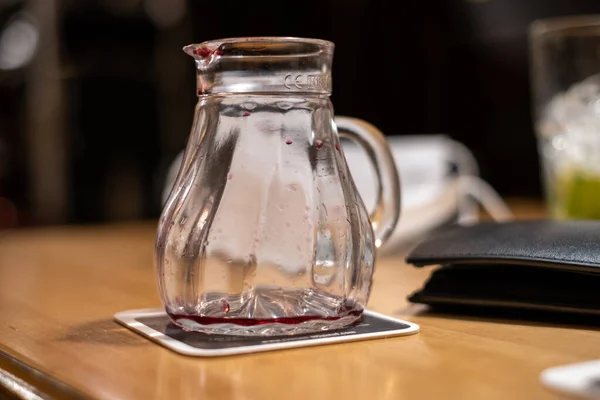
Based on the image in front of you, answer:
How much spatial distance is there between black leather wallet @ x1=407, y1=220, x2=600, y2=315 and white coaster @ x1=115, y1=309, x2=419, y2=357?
6cm

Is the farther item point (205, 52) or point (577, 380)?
point (205, 52)

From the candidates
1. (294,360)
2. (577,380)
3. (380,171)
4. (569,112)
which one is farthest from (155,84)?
(577,380)

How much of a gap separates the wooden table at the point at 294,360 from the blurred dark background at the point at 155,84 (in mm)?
1643

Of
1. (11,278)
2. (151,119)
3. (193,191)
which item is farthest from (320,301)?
(151,119)

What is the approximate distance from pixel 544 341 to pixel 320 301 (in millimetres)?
128

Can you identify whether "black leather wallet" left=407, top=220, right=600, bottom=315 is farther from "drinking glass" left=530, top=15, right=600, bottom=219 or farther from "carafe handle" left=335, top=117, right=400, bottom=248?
"drinking glass" left=530, top=15, right=600, bottom=219

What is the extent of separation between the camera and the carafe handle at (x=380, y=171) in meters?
0.57

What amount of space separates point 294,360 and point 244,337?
51 millimetres

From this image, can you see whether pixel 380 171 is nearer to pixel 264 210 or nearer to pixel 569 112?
pixel 264 210

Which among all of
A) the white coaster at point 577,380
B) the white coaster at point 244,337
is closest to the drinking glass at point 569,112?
the white coaster at point 244,337

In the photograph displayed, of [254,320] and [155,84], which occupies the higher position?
[155,84]

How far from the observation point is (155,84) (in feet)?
8.46

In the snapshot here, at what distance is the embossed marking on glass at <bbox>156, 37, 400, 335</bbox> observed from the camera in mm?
488

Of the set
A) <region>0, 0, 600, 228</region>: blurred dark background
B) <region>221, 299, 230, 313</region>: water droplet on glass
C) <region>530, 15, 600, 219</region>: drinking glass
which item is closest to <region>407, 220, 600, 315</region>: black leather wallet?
<region>221, 299, 230, 313</region>: water droplet on glass
